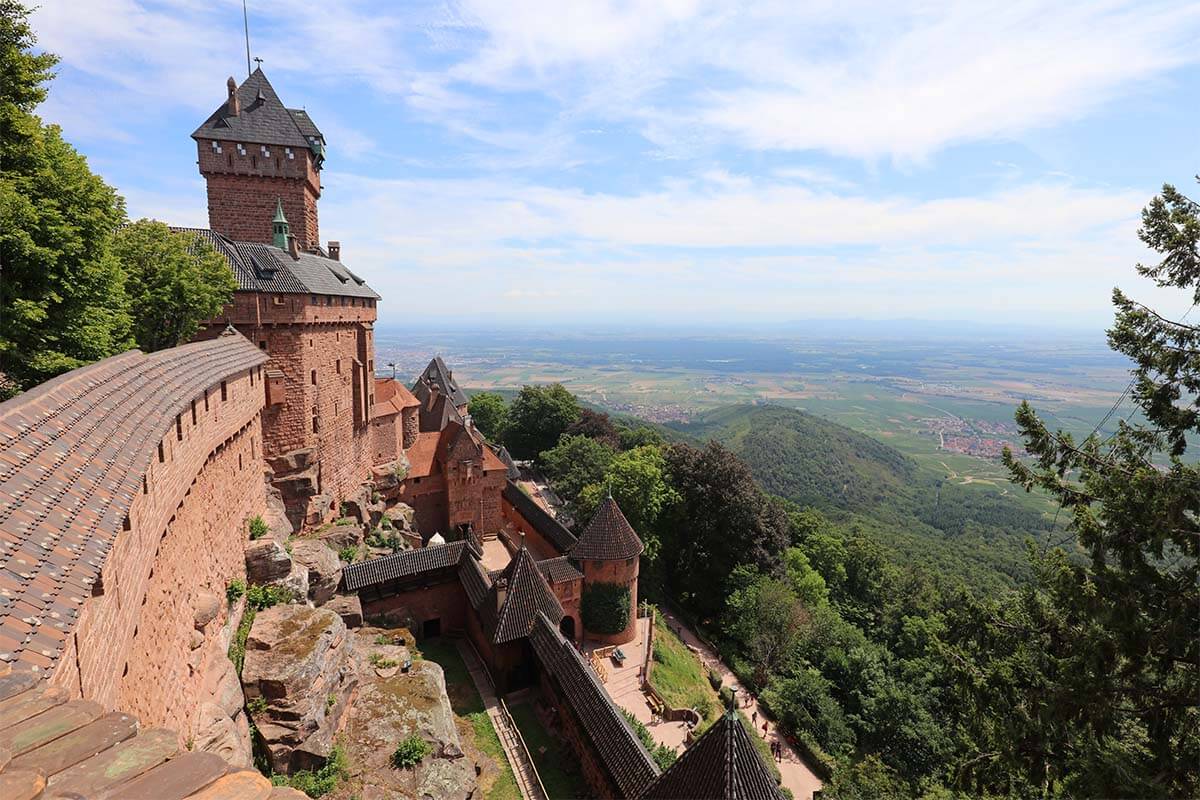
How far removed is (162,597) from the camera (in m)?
7.51

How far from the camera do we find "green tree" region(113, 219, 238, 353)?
14.9 m

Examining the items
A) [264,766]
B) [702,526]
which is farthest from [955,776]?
[702,526]

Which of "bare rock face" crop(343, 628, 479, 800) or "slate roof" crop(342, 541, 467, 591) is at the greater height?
"slate roof" crop(342, 541, 467, 591)

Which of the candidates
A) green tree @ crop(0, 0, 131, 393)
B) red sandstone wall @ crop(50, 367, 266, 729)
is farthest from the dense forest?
green tree @ crop(0, 0, 131, 393)

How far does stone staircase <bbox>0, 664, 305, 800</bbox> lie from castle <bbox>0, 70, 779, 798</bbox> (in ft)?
0.09

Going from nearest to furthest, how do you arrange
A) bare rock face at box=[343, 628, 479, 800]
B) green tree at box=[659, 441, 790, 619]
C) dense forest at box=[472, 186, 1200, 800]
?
dense forest at box=[472, 186, 1200, 800]
bare rock face at box=[343, 628, 479, 800]
green tree at box=[659, 441, 790, 619]

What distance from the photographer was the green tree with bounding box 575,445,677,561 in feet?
104

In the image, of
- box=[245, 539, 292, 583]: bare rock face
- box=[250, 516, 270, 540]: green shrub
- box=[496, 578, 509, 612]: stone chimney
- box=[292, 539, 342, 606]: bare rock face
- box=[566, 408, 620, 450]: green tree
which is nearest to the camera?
box=[245, 539, 292, 583]: bare rock face

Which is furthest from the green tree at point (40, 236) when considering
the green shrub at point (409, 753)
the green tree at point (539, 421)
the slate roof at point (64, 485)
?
the green tree at point (539, 421)

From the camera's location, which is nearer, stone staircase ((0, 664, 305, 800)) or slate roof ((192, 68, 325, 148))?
stone staircase ((0, 664, 305, 800))

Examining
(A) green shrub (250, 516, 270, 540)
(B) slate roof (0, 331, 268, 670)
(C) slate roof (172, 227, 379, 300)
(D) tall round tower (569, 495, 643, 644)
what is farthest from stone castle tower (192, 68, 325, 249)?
(D) tall round tower (569, 495, 643, 644)

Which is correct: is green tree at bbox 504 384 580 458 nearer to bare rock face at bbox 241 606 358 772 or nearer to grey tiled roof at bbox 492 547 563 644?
grey tiled roof at bbox 492 547 563 644

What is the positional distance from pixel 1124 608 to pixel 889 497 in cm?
10361

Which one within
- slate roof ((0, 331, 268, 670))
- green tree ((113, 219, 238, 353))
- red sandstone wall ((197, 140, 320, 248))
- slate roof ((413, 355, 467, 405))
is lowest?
slate roof ((413, 355, 467, 405))
